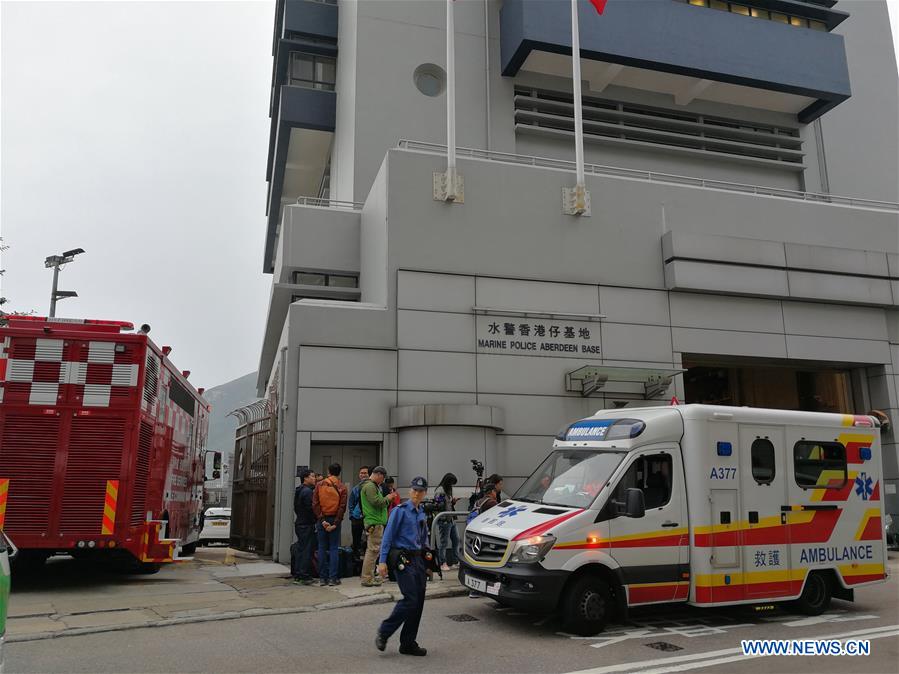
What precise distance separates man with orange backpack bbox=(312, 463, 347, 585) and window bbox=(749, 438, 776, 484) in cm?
640

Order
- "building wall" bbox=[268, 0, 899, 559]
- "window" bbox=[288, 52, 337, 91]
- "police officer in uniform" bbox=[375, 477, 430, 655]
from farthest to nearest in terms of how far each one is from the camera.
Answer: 1. "window" bbox=[288, 52, 337, 91]
2. "building wall" bbox=[268, 0, 899, 559]
3. "police officer in uniform" bbox=[375, 477, 430, 655]

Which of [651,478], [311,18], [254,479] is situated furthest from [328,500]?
[311,18]

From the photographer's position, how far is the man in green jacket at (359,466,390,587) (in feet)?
37.1

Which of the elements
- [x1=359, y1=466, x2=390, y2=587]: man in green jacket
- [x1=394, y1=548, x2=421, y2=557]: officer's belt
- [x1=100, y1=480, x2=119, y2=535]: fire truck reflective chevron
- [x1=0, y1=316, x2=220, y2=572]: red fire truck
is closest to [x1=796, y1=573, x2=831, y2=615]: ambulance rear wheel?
[x1=394, y1=548, x2=421, y2=557]: officer's belt

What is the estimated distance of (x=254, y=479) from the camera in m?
18.0

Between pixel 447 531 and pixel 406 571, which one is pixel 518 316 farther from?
pixel 406 571

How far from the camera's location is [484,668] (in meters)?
6.95

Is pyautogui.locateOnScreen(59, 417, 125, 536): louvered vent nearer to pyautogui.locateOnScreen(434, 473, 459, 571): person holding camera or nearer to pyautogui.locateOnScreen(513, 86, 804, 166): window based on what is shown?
pyautogui.locateOnScreen(434, 473, 459, 571): person holding camera

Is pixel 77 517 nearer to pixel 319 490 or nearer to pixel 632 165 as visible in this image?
pixel 319 490

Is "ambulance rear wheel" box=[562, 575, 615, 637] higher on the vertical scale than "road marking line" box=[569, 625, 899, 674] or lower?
higher

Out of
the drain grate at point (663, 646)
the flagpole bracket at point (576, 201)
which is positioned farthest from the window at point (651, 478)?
the flagpole bracket at point (576, 201)

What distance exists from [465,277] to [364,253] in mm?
3480

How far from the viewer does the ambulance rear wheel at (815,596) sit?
9.85 metres

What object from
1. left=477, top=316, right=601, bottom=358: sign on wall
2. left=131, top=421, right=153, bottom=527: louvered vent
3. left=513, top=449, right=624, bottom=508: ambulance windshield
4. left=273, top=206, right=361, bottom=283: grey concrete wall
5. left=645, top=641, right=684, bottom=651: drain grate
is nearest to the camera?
left=645, top=641, right=684, bottom=651: drain grate
